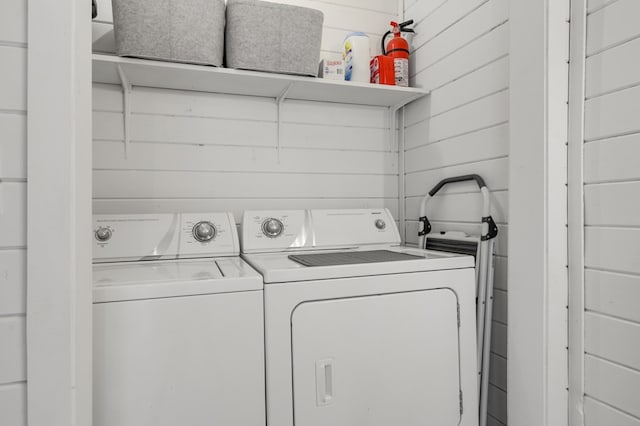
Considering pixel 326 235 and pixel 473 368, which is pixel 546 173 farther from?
pixel 326 235

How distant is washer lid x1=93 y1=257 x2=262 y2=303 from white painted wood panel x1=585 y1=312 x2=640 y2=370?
1.13m

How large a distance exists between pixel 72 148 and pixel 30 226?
0.67 feet

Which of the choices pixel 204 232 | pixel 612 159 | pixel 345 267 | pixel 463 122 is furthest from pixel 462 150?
pixel 204 232

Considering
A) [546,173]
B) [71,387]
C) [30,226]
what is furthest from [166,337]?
[546,173]

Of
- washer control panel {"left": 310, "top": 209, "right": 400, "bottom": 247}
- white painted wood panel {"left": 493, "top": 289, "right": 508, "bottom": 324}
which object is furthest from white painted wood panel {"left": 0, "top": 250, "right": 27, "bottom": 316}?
white painted wood panel {"left": 493, "top": 289, "right": 508, "bottom": 324}

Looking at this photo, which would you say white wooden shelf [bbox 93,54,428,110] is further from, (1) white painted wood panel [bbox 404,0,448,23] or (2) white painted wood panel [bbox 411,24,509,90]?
(1) white painted wood panel [bbox 404,0,448,23]

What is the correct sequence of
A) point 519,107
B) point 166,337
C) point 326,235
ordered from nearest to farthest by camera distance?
1. point 166,337
2. point 519,107
3. point 326,235

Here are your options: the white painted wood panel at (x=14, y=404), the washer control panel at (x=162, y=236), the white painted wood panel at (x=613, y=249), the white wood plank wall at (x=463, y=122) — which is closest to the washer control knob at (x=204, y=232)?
the washer control panel at (x=162, y=236)

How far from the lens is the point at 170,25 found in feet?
5.01

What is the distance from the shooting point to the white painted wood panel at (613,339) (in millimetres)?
1117

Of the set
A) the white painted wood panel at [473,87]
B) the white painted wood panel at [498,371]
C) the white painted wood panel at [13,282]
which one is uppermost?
the white painted wood panel at [473,87]

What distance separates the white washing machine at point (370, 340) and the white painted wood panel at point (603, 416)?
37 cm

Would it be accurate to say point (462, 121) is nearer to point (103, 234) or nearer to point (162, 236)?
point (162, 236)

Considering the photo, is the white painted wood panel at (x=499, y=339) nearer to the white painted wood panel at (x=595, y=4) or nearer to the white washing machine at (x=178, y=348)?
the white washing machine at (x=178, y=348)
